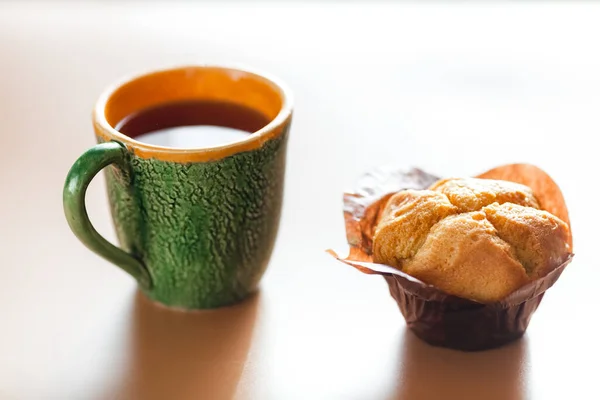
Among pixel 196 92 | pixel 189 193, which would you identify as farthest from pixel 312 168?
pixel 189 193

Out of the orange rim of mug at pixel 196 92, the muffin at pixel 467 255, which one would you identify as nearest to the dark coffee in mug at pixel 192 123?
the orange rim of mug at pixel 196 92

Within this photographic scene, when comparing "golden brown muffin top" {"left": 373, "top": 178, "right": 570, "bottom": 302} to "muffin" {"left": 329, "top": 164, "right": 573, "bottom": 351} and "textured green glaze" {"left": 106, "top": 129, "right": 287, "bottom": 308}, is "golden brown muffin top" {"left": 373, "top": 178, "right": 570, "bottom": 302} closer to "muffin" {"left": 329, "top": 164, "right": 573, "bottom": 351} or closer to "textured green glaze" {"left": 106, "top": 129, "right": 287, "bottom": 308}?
A: "muffin" {"left": 329, "top": 164, "right": 573, "bottom": 351}

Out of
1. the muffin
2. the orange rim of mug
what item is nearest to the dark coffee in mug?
the orange rim of mug

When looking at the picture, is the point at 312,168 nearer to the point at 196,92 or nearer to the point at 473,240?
the point at 196,92

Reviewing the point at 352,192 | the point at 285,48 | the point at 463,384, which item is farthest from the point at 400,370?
the point at 285,48

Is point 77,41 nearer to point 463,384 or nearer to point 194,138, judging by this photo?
point 194,138
